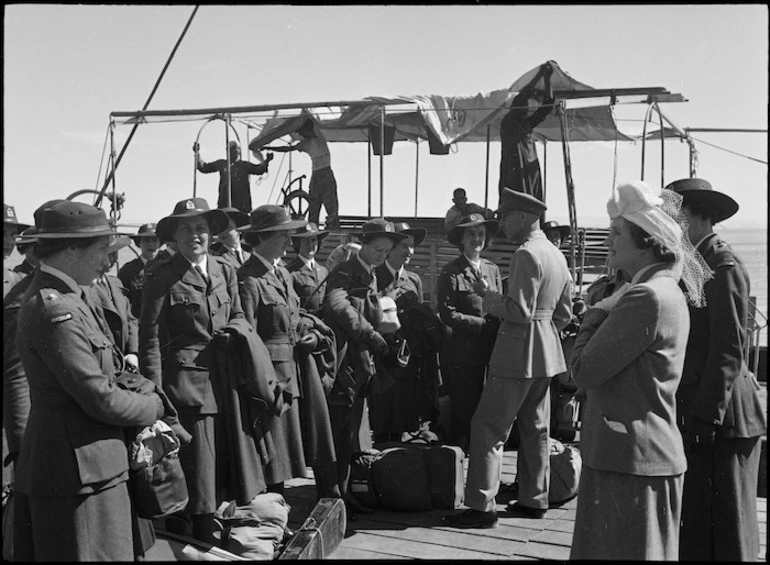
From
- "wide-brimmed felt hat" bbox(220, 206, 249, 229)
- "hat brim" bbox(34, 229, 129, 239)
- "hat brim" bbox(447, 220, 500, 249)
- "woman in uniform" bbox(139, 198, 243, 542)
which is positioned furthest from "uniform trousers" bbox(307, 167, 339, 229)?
"hat brim" bbox(34, 229, 129, 239)

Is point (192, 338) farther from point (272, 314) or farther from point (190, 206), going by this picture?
point (190, 206)

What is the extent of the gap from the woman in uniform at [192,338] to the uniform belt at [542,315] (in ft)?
6.67

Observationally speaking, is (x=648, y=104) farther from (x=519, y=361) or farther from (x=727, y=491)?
(x=727, y=491)

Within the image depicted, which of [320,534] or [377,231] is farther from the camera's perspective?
[377,231]

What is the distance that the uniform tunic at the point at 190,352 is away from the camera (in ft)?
15.4

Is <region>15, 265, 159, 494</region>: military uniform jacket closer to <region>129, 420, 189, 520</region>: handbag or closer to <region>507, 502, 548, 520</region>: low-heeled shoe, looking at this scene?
<region>129, 420, 189, 520</region>: handbag

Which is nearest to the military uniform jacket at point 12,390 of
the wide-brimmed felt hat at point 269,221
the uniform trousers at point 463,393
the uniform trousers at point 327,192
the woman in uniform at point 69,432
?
the woman in uniform at point 69,432

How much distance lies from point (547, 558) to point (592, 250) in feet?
22.8

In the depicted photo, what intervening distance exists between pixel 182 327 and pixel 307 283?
2205mm

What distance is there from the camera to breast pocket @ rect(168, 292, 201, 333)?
4695 millimetres

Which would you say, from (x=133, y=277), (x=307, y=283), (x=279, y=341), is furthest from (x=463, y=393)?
(x=133, y=277)

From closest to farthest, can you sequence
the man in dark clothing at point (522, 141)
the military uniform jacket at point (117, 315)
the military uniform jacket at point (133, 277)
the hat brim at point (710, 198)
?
the hat brim at point (710, 198) → the military uniform jacket at point (117, 315) → the military uniform jacket at point (133, 277) → the man in dark clothing at point (522, 141)

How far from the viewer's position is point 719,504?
13.5 feet

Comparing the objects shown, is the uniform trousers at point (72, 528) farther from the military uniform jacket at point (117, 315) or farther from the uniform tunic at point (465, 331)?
the uniform tunic at point (465, 331)
